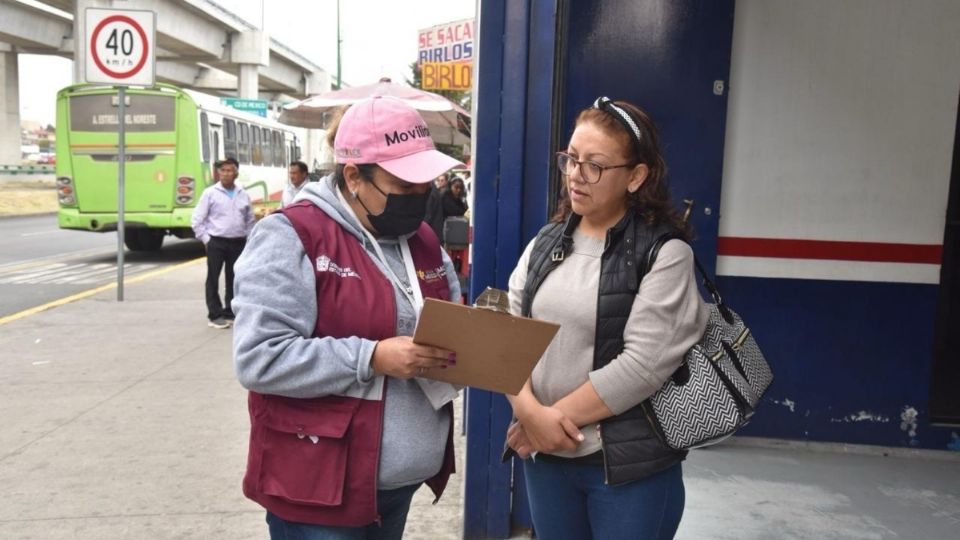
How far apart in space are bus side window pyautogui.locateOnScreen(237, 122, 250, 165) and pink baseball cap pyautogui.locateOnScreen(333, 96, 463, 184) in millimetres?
17689

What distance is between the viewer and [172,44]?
3541cm

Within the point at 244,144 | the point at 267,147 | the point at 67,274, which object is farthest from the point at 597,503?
the point at 267,147

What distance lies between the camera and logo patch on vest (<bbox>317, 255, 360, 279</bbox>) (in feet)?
6.42

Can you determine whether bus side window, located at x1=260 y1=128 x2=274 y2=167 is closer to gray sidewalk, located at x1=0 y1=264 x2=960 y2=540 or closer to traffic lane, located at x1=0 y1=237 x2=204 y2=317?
traffic lane, located at x1=0 y1=237 x2=204 y2=317

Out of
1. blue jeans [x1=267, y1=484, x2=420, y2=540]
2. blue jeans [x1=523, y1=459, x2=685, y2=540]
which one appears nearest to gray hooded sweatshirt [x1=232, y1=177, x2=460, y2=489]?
blue jeans [x1=267, y1=484, x2=420, y2=540]

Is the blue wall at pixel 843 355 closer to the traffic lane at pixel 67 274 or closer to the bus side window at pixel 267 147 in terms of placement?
the traffic lane at pixel 67 274

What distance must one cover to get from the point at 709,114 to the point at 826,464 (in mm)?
1987

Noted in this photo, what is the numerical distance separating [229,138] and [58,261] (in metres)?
4.48

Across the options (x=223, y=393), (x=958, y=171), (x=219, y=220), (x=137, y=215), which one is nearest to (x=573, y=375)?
(x=958, y=171)

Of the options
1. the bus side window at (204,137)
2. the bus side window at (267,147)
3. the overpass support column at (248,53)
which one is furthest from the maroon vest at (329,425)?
the overpass support column at (248,53)

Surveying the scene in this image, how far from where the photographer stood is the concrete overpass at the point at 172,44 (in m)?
31.9

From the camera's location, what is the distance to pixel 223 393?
6309 mm

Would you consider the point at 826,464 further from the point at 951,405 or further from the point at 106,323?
the point at 106,323

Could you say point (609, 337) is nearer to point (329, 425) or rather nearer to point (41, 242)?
point (329, 425)
